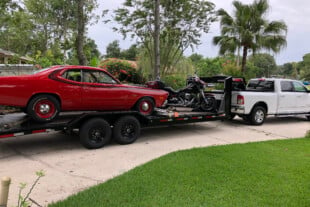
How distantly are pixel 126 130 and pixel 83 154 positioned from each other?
4.35ft

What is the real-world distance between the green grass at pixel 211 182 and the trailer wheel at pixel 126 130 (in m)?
1.52

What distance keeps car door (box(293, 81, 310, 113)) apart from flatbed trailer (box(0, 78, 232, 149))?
624 cm

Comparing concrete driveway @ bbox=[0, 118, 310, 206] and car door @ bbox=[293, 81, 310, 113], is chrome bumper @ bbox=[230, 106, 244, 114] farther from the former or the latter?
car door @ bbox=[293, 81, 310, 113]

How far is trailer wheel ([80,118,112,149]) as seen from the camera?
6.33 meters

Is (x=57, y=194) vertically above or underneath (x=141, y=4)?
underneath

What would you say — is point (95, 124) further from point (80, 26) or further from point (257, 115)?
point (257, 115)

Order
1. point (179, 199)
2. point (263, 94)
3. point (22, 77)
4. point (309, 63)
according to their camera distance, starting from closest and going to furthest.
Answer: point (179, 199) → point (22, 77) → point (263, 94) → point (309, 63)

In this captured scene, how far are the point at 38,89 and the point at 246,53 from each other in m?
14.5

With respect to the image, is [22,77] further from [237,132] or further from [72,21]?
[72,21]

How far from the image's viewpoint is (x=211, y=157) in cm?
573

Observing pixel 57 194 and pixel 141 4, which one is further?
pixel 141 4

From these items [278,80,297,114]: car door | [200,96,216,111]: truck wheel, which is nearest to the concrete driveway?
[200,96,216,111]: truck wheel

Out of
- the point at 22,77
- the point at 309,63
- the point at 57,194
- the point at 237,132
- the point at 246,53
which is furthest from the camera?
the point at 309,63

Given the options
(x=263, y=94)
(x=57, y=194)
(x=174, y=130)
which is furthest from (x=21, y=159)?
(x=263, y=94)
